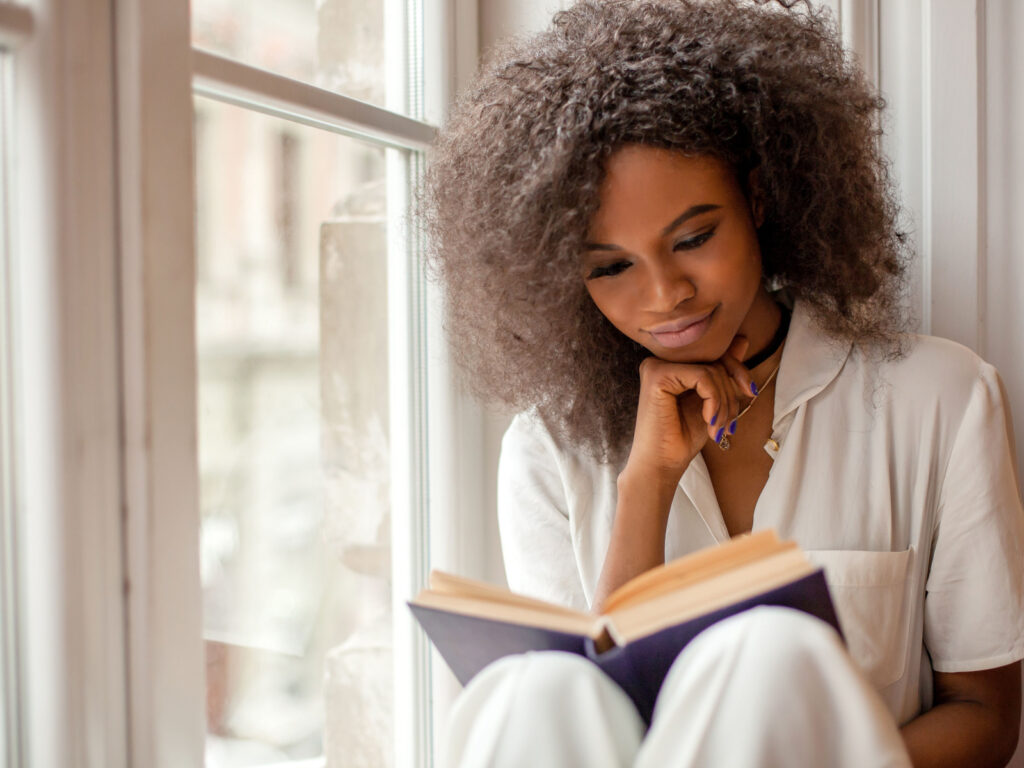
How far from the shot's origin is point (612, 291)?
106 cm

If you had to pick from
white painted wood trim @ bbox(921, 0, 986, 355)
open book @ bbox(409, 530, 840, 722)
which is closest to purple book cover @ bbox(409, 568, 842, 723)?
open book @ bbox(409, 530, 840, 722)

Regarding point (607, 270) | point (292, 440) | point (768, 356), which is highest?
point (607, 270)

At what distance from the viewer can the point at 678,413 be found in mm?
1159

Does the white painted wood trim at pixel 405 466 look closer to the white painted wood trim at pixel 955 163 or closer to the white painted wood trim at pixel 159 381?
the white painted wood trim at pixel 159 381

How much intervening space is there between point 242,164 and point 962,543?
38.6 inches

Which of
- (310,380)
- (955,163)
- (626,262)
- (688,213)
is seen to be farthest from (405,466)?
(955,163)

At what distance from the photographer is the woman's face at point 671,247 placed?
3.20 ft

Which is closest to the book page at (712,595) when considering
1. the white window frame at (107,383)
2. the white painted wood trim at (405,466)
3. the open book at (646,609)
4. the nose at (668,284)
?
the open book at (646,609)

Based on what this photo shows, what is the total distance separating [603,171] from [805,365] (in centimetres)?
39

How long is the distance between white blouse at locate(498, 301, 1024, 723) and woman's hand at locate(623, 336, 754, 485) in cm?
6

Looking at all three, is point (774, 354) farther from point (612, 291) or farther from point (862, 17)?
point (862, 17)

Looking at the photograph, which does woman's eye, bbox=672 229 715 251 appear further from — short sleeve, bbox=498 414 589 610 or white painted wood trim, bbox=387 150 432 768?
white painted wood trim, bbox=387 150 432 768

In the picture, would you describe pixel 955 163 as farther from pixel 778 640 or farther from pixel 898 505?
pixel 778 640

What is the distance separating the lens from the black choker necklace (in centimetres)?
124
